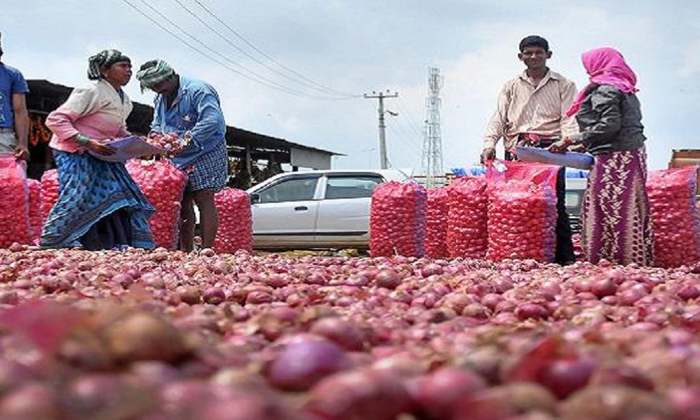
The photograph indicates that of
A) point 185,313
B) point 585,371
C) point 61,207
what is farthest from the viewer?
point 61,207

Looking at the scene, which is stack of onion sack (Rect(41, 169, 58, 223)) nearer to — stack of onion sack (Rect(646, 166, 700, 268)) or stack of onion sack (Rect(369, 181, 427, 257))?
stack of onion sack (Rect(369, 181, 427, 257))

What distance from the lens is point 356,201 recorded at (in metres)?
12.4

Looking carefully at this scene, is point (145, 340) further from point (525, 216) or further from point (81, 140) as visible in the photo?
point (81, 140)

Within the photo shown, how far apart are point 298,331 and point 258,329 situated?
0.29ft

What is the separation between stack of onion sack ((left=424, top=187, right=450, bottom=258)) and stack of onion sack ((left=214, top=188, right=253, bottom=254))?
5.79ft

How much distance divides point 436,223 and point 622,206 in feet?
8.32

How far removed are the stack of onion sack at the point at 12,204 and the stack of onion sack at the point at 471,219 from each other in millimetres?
3033

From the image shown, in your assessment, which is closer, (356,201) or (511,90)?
(511,90)

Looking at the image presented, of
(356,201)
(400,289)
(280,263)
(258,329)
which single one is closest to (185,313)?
(258,329)

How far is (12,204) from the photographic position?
5.86 m

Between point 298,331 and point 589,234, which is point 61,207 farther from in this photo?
point 298,331

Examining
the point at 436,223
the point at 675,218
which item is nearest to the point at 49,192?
the point at 436,223

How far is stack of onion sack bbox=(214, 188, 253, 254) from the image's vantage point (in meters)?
8.22

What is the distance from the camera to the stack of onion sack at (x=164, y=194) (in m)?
6.18
